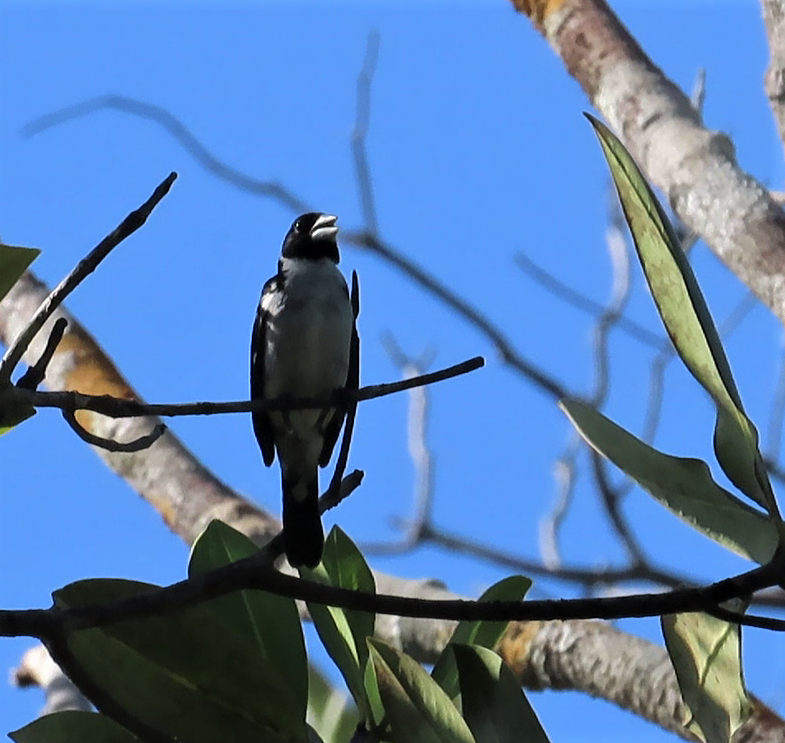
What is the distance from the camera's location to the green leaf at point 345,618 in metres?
1.35

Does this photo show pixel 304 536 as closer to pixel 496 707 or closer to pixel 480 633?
pixel 480 633

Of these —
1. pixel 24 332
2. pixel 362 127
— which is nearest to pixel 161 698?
pixel 24 332

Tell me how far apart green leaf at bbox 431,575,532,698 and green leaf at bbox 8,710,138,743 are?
0.36 metres

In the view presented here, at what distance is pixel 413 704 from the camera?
1183 millimetres

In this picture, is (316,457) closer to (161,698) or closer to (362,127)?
(362,127)

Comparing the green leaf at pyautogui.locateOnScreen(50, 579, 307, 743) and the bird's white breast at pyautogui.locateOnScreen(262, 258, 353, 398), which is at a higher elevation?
the bird's white breast at pyautogui.locateOnScreen(262, 258, 353, 398)

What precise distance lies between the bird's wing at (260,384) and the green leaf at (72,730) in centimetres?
162

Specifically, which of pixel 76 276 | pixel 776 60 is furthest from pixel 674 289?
pixel 776 60

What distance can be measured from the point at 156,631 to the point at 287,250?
2218 millimetres

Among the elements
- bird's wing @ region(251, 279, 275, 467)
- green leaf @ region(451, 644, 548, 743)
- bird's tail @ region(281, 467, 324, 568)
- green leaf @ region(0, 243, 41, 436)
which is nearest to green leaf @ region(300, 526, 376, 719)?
bird's tail @ region(281, 467, 324, 568)

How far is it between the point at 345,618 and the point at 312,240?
1.91 m

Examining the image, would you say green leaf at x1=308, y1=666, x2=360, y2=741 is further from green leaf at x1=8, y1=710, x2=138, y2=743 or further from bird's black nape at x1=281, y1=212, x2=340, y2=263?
bird's black nape at x1=281, y1=212, x2=340, y2=263

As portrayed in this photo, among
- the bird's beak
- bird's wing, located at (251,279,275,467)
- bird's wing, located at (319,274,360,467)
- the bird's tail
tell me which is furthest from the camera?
the bird's beak

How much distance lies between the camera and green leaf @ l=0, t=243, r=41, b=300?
3.73 feet
